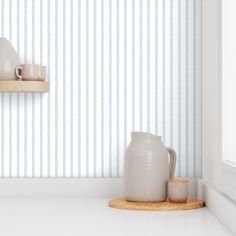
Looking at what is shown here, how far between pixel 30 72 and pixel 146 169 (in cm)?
55

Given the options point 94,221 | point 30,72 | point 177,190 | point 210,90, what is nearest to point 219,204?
point 177,190

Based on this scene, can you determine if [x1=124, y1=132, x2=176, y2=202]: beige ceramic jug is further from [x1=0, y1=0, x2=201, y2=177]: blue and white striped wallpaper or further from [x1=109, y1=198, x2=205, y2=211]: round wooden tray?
[x1=0, y1=0, x2=201, y2=177]: blue and white striped wallpaper

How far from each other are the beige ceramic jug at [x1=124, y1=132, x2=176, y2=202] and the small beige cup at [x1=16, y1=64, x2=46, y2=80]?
0.42 metres

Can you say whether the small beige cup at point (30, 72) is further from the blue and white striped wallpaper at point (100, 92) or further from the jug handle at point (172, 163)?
the jug handle at point (172, 163)

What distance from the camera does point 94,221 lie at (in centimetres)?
161

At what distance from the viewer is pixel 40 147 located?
216 centimetres

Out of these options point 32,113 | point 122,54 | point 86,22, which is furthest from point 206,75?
point 32,113

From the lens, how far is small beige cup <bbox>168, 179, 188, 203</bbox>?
1854 mm

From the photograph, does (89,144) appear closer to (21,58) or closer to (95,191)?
(95,191)

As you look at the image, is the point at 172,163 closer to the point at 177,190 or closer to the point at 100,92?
the point at 177,190

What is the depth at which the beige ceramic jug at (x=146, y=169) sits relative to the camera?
6.18ft

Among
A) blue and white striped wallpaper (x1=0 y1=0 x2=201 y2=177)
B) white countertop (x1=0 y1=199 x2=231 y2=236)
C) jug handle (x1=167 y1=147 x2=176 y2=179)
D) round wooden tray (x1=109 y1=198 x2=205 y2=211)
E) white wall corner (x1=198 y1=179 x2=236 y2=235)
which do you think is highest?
blue and white striped wallpaper (x1=0 y1=0 x2=201 y2=177)

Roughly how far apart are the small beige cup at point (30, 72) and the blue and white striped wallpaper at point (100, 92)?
11 cm

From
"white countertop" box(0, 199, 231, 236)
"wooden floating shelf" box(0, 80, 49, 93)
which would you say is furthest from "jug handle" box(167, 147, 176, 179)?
"wooden floating shelf" box(0, 80, 49, 93)
